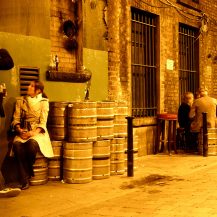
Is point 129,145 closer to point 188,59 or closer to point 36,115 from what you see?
point 36,115

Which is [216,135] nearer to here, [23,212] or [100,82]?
[100,82]

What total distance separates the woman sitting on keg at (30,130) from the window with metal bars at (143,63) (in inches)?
160

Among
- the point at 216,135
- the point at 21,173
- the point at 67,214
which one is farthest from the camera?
the point at 216,135

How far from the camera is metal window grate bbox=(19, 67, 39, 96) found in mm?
7887

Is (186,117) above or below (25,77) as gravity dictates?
below

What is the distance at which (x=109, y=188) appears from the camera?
7.26 meters

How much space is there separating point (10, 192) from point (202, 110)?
6.18 meters

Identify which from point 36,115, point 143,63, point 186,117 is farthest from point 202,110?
point 36,115

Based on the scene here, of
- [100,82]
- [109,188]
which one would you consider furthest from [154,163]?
[109,188]

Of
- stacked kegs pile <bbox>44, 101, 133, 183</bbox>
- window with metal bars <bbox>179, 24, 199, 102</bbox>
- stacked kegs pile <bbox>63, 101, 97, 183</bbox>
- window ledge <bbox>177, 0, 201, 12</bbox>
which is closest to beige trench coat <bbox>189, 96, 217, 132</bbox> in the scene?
window with metal bars <bbox>179, 24, 199, 102</bbox>

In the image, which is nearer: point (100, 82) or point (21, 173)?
point (21, 173)

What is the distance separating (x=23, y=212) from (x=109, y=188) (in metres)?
1.81

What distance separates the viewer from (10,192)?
661cm

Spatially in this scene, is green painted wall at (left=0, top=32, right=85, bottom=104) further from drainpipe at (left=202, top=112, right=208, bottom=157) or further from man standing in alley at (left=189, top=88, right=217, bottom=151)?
man standing in alley at (left=189, top=88, right=217, bottom=151)
